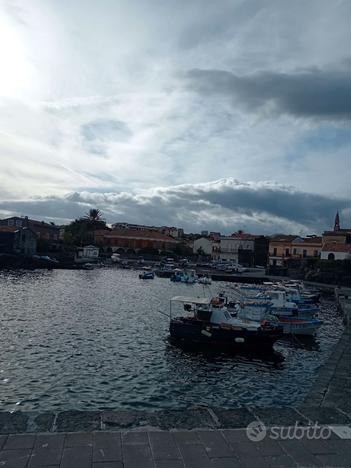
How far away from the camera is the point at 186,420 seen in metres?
6.64

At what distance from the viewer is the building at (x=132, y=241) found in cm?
12369

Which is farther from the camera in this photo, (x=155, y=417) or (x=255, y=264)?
(x=255, y=264)

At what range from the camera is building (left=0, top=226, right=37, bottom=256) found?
85.9 meters

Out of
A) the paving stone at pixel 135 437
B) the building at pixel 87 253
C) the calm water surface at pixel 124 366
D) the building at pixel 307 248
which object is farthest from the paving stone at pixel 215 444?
the building at pixel 87 253

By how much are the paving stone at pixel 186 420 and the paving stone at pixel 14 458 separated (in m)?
1.98

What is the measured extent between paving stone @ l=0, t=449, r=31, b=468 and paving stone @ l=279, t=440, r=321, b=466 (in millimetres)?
3379

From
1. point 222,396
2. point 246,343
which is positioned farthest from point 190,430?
point 246,343

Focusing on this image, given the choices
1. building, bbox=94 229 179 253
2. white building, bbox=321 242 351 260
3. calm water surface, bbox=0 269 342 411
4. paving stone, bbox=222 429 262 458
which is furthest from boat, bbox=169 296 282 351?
building, bbox=94 229 179 253

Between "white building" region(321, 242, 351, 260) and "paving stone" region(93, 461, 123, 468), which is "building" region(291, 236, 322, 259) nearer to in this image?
"white building" region(321, 242, 351, 260)

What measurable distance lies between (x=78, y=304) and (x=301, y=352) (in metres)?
20.2

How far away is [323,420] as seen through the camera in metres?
7.06

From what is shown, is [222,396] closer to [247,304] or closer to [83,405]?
[83,405]

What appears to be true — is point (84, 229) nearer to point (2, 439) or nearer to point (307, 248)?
point (307, 248)

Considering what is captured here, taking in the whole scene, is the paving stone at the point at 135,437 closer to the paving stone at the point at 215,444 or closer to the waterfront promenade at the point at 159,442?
the waterfront promenade at the point at 159,442
